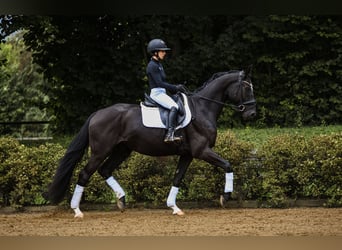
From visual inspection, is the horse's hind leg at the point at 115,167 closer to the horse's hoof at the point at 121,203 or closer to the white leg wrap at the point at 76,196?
the horse's hoof at the point at 121,203

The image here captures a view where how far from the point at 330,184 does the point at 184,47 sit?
7.14 m

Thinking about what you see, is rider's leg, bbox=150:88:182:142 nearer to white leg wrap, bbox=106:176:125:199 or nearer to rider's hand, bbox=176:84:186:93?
rider's hand, bbox=176:84:186:93

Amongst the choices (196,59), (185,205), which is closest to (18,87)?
(196,59)

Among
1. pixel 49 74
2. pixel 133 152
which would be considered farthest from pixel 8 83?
pixel 133 152

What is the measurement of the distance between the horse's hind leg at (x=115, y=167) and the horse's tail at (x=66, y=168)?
327 millimetres

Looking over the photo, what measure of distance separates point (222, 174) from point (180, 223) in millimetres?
1237

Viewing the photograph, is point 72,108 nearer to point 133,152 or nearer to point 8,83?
point 133,152

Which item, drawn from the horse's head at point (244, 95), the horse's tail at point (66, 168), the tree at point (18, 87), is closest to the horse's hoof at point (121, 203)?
the horse's tail at point (66, 168)

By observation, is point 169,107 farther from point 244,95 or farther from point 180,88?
point 244,95

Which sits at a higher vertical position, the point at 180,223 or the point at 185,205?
the point at 180,223

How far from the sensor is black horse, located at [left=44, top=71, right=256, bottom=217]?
26.5 ft

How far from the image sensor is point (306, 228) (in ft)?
23.9

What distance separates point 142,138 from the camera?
8.11 metres

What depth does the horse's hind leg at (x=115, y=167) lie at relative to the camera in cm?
812
